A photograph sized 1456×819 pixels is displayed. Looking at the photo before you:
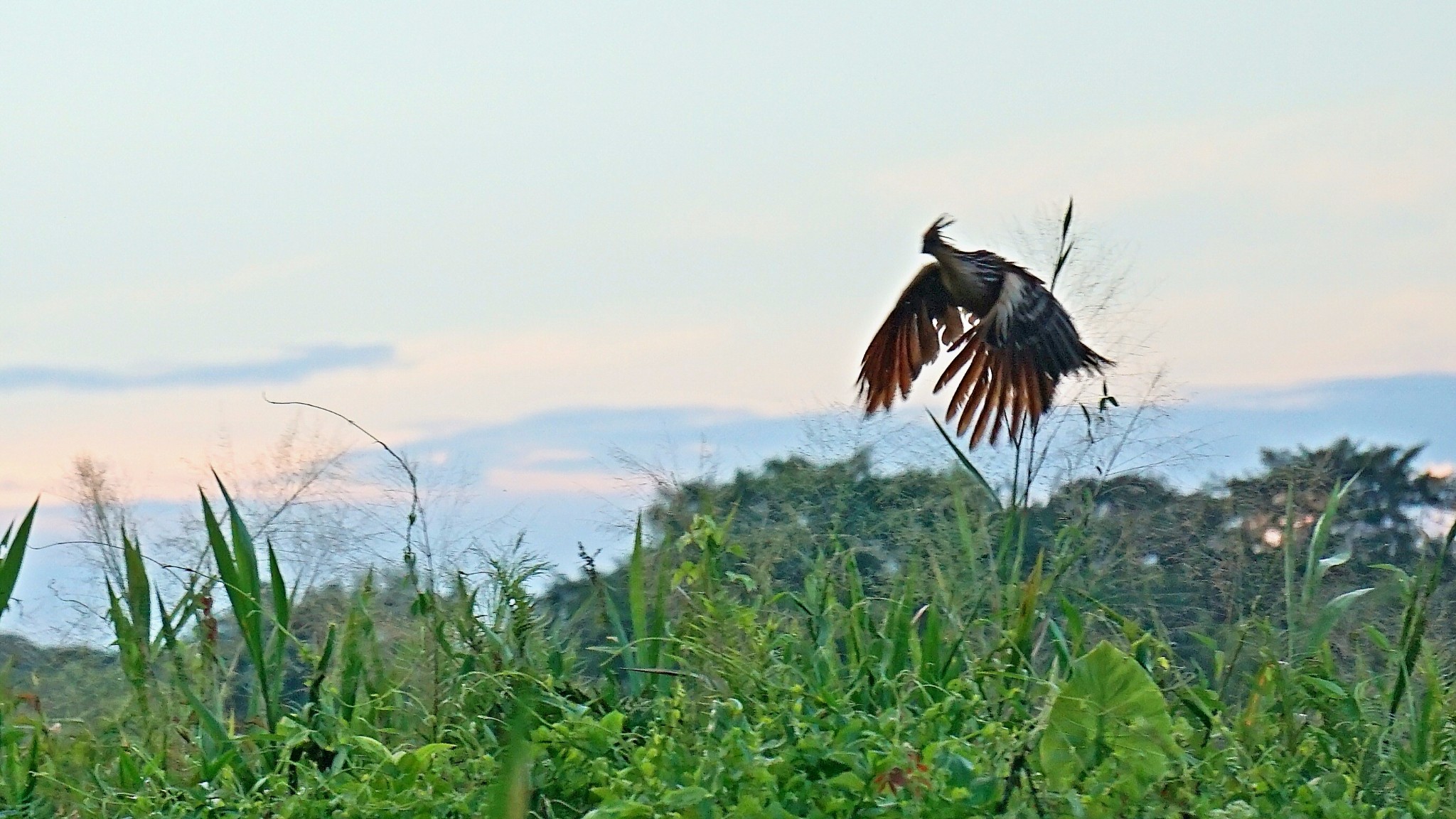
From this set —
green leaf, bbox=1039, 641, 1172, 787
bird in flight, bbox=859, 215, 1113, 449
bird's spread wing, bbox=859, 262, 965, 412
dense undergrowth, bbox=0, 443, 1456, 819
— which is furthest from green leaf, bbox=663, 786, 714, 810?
bird's spread wing, bbox=859, 262, 965, 412

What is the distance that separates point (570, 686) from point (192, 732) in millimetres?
822

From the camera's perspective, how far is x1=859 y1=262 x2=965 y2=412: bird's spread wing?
5059 mm

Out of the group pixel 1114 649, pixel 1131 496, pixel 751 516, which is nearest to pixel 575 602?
pixel 751 516

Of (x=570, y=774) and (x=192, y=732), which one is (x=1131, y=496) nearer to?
(x=570, y=774)

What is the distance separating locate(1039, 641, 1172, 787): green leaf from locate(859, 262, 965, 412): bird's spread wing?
289 centimetres

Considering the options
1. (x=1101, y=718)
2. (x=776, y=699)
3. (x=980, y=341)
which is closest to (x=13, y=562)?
(x=776, y=699)

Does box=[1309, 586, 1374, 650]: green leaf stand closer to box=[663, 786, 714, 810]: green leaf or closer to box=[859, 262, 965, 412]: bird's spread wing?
box=[663, 786, 714, 810]: green leaf

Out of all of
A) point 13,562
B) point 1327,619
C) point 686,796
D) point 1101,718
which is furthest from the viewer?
point 13,562

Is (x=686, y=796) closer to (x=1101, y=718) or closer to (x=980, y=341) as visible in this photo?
(x=1101, y=718)

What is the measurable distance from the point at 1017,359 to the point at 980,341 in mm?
362

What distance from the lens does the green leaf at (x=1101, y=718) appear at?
2.04 m

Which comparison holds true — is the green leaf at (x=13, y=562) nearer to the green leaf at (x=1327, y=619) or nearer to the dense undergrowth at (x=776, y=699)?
the dense undergrowth at (x=776, y=699)

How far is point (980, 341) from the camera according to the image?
15.4 feet

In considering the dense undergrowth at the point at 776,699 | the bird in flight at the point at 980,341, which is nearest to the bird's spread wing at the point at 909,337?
the bird in flight at the point at 980,341
